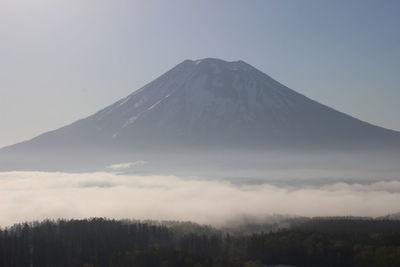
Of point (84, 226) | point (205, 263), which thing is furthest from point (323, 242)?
point (84, 226)

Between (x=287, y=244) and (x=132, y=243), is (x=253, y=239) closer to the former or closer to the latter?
(x=287, y=244)

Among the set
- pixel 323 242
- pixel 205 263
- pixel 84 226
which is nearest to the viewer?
pixel 205 263

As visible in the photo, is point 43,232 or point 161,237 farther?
point 161,237

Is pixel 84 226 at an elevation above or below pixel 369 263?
above

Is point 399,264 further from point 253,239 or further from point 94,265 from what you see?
point 94,265

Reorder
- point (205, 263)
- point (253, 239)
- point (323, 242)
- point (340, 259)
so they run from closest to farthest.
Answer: point (205, 263)
point (340, 259)
point (323, 242)
point (253, 239)

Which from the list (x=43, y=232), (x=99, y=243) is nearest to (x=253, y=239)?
(x=99, y=243)
